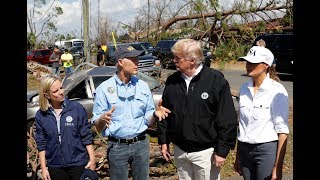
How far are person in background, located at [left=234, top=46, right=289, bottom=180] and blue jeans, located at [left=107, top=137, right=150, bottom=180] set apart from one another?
946mm

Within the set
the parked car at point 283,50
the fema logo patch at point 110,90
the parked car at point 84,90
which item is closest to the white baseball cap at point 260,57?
the fema logo patch at point 110,90

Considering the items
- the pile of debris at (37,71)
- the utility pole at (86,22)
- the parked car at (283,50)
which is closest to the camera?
the utility pole at (86,22)

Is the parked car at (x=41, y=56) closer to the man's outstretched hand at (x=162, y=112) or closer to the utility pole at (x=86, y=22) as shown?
the utility pole at (x=86, y=22)

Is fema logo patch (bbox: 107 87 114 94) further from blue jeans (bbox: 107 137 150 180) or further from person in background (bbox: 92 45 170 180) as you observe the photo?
A: blue jeans (bbox: 107 137 150 180)

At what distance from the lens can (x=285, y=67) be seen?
19.2m

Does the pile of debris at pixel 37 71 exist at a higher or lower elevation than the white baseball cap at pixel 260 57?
lower

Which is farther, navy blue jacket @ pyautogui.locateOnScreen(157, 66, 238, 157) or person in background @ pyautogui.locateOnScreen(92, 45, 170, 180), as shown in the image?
person in background @ pyautogui.locateOnScreen(92, 45, 170, 180)

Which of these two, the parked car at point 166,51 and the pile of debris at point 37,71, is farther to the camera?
the parked car at point 166,51

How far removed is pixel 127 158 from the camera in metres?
4.02

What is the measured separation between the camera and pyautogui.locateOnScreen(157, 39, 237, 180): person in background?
3766mm

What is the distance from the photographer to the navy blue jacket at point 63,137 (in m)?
3.96

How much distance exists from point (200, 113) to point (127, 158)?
0.84 metres

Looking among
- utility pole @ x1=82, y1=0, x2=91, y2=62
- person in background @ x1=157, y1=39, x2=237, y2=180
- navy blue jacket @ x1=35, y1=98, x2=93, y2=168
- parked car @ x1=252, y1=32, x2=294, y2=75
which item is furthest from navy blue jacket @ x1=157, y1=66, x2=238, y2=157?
parked car @ x1=252, y1=32, x2=294, y2=75
